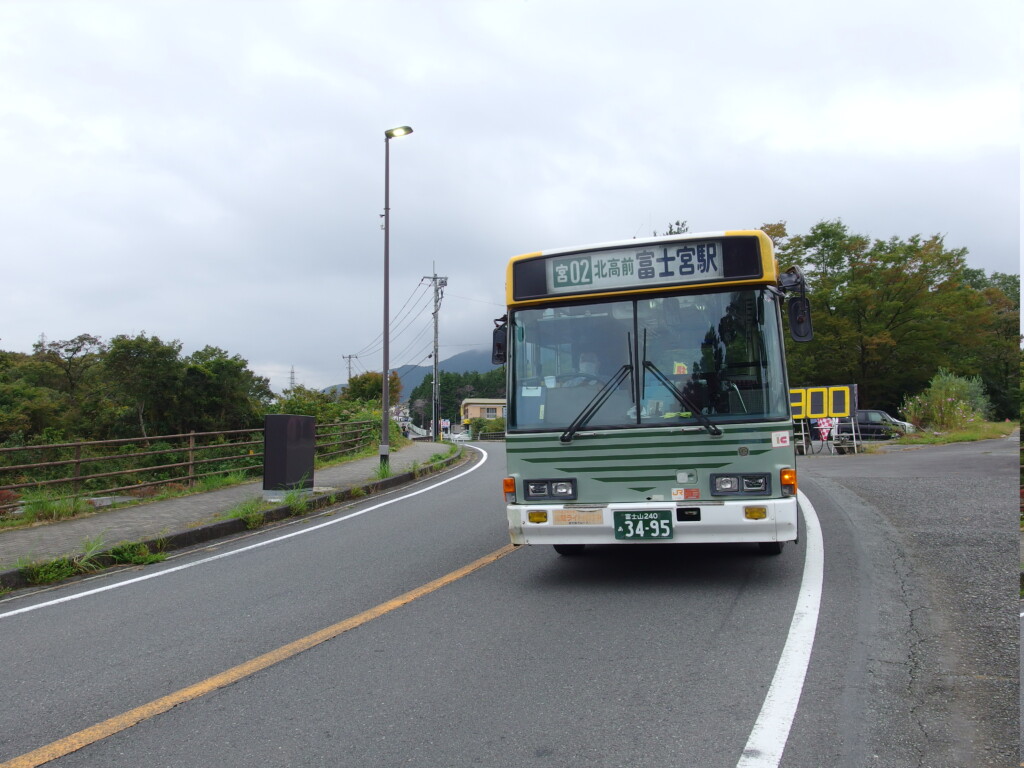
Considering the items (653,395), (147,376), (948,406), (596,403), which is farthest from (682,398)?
(948,406)

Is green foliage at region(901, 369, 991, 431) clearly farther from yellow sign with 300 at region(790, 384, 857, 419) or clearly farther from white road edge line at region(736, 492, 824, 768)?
white road edge line at region(736, 492, 824, 768)

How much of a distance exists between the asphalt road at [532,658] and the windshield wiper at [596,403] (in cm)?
130

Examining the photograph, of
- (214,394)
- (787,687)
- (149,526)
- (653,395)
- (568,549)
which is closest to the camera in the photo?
(787,687)

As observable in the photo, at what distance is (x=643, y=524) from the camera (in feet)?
19.8

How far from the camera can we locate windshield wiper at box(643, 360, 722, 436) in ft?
19.5

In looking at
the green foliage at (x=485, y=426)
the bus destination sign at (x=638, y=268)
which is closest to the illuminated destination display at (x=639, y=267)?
the bus destination sign at (x=638, y=268)

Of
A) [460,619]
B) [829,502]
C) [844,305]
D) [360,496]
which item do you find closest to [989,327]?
[844,305]

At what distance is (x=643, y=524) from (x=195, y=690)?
11.0 ft

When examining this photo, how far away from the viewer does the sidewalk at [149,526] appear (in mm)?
8766

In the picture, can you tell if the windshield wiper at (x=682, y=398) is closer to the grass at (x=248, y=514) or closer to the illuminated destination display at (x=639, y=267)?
the illuminated destination display at (x=639, y=267)

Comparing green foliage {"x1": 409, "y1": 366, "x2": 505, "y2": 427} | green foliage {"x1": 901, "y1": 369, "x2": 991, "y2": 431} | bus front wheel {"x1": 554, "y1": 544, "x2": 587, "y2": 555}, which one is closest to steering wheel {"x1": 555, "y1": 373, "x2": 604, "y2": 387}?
bus front wheel {"x1": 554, "y1": 544, "x2": 587, "y2": 555}

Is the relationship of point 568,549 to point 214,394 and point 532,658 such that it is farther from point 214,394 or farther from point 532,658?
point 214,394

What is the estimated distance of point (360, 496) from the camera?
556 inches

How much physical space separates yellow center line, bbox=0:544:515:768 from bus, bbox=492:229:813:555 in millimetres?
1376
